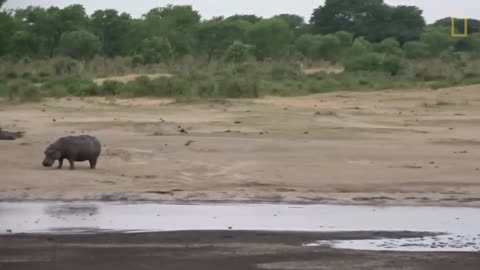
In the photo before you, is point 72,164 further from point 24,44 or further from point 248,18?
point 248,18

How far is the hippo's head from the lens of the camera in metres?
18.2

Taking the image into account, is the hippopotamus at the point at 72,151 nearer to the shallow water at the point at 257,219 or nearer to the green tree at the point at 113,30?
the shallow water at the point at 257,219

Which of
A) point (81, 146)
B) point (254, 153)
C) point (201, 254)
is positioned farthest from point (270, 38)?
point (201, 254)

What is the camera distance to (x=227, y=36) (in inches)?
3036

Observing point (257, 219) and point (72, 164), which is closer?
point (257, 219)

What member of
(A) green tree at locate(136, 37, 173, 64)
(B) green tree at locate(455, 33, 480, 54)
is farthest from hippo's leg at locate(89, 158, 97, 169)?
(B) green tree at locate(455, 33, 480, 54)

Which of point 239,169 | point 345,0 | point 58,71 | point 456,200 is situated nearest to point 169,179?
point 239,169

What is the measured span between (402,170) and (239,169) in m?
2.71

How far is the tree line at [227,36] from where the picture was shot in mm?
67562

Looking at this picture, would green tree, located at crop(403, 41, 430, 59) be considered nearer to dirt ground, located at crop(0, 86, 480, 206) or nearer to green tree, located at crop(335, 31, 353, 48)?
green tree, located at crop(335, 31, 353, 48)

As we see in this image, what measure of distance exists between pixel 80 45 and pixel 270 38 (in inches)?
549

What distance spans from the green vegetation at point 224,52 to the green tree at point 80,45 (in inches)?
2.3

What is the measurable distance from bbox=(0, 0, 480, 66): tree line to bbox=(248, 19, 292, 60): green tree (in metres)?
0.07

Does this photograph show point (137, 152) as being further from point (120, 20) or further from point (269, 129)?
point (120, 20)
